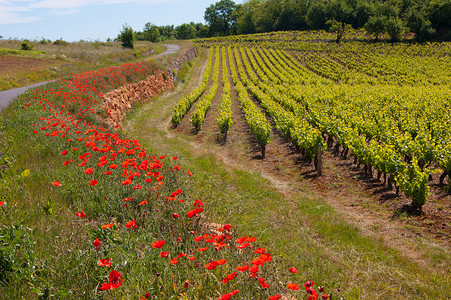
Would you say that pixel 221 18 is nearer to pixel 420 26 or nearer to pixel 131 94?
pixel 420 26

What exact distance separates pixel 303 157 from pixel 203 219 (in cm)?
789

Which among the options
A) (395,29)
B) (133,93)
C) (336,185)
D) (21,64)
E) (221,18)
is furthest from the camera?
(221,18)

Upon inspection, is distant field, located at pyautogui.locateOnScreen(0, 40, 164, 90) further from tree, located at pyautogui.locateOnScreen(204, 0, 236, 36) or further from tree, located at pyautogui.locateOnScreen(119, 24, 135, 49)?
tree, located at pyautogui.locateOnScreen(204, 0, 236, 36)

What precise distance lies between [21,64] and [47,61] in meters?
3.27

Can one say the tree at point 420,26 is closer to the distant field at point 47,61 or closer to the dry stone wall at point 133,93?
the distant field at point 47,61

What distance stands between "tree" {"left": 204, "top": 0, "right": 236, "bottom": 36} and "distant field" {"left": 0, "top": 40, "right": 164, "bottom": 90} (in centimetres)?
8530

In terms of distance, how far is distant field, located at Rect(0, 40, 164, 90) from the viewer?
2258 cm

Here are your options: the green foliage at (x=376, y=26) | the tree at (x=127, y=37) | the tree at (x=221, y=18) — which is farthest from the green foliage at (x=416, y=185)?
the tree at (x=221, y=18)

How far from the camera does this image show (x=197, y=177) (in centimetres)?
971

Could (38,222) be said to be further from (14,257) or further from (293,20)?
(293,20)

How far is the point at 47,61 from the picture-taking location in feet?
101

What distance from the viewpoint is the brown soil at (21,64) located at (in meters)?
24.4

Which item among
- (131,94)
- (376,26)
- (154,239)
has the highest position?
(376,26)

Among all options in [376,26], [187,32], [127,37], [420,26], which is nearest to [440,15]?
[420,26]
